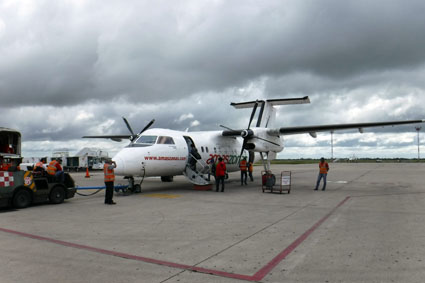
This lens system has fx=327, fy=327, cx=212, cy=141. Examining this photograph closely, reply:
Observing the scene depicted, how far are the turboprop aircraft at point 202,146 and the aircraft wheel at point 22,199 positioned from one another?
3.32 m

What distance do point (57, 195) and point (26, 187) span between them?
119cm

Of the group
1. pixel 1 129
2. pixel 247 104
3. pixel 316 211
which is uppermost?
pixel 247 104

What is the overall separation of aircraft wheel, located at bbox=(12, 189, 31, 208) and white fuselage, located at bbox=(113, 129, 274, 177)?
10.9 ft

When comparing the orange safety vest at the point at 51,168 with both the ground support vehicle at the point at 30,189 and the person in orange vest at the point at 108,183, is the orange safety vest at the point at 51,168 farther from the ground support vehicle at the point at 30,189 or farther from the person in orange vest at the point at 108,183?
the person in orange vest at the point at 108,183

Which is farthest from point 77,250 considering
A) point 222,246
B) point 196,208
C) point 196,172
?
point 196,172

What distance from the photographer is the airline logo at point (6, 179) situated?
10.0 m

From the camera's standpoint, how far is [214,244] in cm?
611

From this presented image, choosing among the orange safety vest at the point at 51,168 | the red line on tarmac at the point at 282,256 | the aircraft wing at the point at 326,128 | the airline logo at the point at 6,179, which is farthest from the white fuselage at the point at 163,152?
the red line on tarmac at the point at 282,256

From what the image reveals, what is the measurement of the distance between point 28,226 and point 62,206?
A: 3360 millimetres

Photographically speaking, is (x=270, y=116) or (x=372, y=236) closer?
(x=372, y=236)

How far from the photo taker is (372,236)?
6.62 meters

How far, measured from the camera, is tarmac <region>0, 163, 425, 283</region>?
4.57 metres

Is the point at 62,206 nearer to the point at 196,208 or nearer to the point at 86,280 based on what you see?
the point at 196,208

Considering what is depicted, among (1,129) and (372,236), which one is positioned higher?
(1,129)
